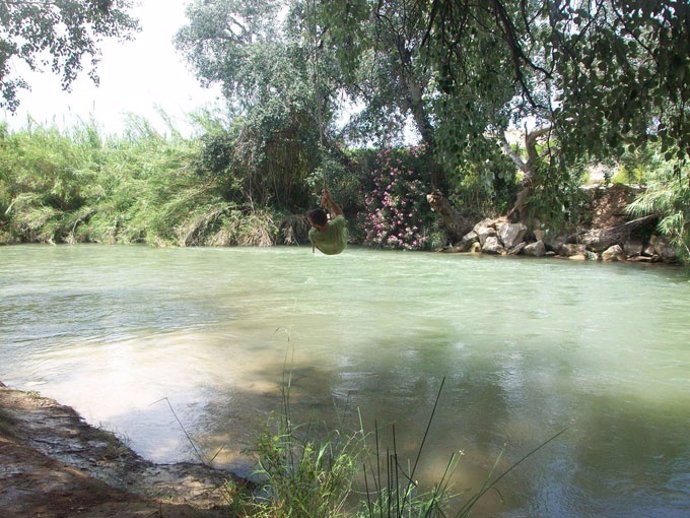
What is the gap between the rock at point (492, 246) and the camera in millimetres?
15961

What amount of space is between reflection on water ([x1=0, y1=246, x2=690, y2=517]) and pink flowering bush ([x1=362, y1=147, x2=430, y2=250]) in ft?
24.0

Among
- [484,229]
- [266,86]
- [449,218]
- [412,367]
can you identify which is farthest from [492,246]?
[412,367]

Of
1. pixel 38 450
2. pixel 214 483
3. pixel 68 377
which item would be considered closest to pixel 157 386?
pixel 68 377

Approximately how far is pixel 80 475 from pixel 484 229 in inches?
588

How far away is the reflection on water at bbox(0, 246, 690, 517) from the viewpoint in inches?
132

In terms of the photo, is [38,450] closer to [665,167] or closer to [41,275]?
[41,275]

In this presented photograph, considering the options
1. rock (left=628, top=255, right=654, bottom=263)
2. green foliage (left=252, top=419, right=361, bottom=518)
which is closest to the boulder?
rock (left=628, top=255, right=654, bottom=263)

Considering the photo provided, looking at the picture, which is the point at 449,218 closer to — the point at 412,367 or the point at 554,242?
the point at 554,242

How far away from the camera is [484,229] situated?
1661cm

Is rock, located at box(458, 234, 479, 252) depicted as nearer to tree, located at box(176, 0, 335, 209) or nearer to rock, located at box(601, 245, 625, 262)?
rock, located at box(601, 245, 625, 262)

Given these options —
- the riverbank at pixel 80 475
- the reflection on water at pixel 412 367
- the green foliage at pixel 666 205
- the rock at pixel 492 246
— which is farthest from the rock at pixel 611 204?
the riverbank at pixel 80 475

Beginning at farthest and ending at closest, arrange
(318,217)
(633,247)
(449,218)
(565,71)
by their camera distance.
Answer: (449,218), (633,247), (318,217), (565,71)

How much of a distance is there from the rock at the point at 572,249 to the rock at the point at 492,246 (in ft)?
4.90

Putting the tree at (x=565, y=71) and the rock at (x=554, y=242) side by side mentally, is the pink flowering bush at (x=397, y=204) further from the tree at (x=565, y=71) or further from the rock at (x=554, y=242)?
the tree at (x=565, y=71)
